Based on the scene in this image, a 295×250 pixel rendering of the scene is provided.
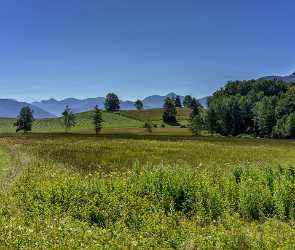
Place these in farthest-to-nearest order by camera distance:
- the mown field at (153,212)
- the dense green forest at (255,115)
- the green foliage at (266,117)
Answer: the green foliage at (266,117), the dense green forest at (255,115), the mown field at (153,212)

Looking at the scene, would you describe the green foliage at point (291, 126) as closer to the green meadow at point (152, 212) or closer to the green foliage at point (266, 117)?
the green foliage at point (266, 117)

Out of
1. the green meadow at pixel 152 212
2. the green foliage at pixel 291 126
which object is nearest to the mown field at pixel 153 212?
the green meadow at pixel 152 212

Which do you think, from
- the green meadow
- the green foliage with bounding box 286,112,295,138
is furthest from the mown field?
the green foliage with bounding box 286,112,295,138

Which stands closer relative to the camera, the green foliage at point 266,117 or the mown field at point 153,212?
the mown field at point 153,212

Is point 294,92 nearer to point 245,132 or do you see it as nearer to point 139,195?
point 245,132

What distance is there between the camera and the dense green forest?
13400 centimetres

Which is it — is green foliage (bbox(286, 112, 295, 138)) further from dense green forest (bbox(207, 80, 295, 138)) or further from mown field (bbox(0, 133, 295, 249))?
mown field (bbox(0, 133, 295, 249))

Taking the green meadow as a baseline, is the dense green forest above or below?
above

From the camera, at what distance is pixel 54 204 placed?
1574 cm

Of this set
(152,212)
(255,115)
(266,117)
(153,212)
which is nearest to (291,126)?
(266,117)

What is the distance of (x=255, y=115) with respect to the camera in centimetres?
14888

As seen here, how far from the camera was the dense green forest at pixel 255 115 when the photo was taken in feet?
440

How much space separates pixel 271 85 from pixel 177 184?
17874 centimetres

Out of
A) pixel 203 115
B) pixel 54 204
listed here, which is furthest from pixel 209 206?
pixel 203 115
